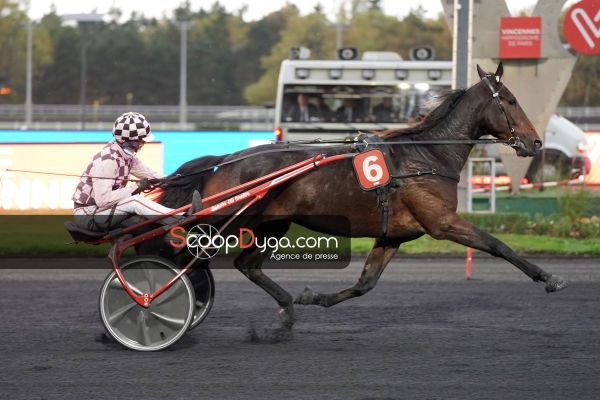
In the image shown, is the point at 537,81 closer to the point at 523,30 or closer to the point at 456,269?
the point at 523,30

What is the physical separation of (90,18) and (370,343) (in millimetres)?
29913

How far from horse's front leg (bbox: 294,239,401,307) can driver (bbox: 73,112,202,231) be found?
3.44 feet

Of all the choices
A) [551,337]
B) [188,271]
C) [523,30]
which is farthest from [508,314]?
[523,30]

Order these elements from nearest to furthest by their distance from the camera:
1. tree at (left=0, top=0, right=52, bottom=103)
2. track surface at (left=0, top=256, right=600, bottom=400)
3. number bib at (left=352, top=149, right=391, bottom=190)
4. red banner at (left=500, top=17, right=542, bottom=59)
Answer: track surface at (left=0, top=256, right=600, bottom=400)
number bib at (left=352, top=149, right=391, bottom=190)
red banner at (left=500, top=17, right=542, bottom=59)
tree at (left=0, top=0, right=52, bottom=103)

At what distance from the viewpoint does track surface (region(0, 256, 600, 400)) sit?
610 centimetres

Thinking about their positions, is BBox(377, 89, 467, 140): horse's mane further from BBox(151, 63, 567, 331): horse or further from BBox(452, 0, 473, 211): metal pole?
BBox(452, 0, 473, 211): metal pole

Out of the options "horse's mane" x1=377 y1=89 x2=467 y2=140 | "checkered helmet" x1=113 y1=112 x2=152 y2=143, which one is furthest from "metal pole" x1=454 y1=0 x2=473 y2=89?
"checkered helmet" x1=113 y1=112 x2=152 y2=143

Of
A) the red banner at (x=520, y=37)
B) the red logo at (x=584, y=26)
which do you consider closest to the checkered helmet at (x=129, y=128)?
the red logo at (x=584, y=26)

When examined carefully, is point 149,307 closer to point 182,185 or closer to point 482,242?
point 182,185

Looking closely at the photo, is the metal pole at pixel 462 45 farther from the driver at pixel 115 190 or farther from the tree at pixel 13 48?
the tree at pixel 13 48

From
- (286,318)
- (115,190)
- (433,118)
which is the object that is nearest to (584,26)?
(433,118)

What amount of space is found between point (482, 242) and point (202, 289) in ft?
6.78

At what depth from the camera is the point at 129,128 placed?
728 cm

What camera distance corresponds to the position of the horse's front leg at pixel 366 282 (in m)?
7.65
